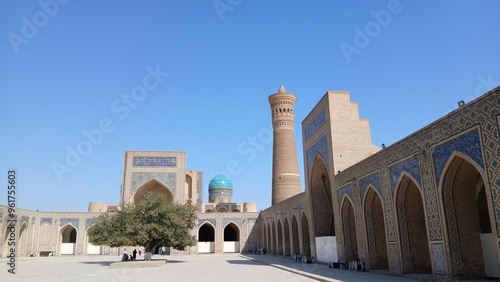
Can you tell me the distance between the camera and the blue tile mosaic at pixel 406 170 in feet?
30.6

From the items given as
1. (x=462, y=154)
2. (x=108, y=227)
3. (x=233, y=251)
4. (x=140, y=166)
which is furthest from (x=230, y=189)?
(x=462, y=154)

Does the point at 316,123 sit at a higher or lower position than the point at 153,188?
higher

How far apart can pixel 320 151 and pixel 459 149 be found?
8545mm

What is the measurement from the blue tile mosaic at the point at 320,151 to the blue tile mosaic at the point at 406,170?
15.1ft

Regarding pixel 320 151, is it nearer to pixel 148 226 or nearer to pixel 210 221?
pixel 148 226

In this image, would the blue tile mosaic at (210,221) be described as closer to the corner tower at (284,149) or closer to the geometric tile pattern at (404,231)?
the corner tower at (284,149)

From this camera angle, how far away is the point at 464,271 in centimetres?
810

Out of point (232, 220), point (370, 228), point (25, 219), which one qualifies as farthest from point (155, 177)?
point (370, 228)

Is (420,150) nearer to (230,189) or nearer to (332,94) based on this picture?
(332,94)

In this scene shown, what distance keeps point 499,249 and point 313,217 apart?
34.2 feet

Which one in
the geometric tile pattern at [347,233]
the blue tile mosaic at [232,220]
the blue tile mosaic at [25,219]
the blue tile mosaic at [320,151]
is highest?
the blue tile mosaic at [320,151]

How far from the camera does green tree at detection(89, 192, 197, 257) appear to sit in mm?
17797

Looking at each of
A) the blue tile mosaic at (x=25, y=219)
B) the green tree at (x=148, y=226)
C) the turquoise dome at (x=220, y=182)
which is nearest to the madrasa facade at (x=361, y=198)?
the blue tile mosaic at (x=25, y=219)

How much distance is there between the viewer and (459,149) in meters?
7.71
